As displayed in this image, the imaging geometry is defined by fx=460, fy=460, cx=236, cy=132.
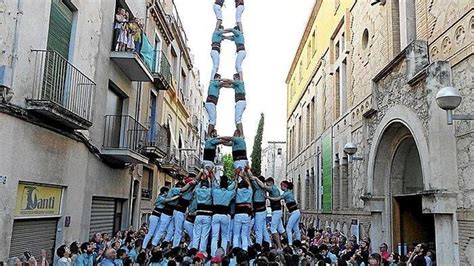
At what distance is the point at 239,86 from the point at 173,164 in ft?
41.1

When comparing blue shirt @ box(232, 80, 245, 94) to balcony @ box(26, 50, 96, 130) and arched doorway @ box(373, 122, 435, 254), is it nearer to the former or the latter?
balcony @ box(26, 50, 96, 130)

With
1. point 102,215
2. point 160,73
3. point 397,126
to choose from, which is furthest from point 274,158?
point 397,126

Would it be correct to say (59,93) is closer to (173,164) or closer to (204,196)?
(204,196)

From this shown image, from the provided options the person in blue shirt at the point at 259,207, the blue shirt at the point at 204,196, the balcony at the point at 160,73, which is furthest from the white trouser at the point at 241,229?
the balcony at the point at 160,73

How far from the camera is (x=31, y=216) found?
31.6 feet

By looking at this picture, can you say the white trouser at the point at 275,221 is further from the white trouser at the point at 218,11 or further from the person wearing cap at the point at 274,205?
the white trouser at the point at 218,11

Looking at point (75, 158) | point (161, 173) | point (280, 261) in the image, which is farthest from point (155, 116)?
point (280, 261)

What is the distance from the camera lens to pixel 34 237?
10.1 metres

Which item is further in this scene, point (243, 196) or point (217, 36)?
point (217, 36)

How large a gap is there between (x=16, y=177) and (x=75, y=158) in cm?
287

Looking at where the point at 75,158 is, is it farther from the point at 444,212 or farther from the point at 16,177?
the point at 444,212

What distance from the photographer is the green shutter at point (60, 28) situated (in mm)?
10500

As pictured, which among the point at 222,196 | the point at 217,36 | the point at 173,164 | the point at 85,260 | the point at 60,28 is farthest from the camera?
the point at 173,164

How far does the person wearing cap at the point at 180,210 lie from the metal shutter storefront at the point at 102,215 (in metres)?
3.56
